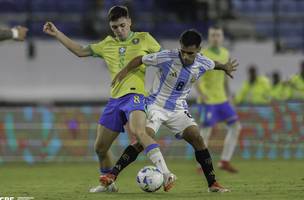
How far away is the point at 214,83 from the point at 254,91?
17.7 feet

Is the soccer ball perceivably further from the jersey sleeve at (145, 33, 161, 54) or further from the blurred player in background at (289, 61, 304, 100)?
the blurred player in background at (289, 61, 304, 100)

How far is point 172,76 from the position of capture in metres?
10.8

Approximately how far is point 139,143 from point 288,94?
11.6 meters

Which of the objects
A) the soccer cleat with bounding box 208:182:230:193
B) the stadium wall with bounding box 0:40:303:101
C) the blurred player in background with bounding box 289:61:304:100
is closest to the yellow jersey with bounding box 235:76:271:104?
the blurred player in background with bounding box 289:61:304:100

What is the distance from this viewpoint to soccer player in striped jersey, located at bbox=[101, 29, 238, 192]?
420 inches

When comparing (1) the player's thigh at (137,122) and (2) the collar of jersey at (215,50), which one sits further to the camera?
(2) the collar of jersey at (215,50)

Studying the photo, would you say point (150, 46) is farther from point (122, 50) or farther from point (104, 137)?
point (104, 137)

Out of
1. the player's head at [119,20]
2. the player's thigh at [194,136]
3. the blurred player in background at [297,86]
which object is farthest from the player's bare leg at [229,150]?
the player's head at [119,20]

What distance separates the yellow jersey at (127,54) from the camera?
10953 mm

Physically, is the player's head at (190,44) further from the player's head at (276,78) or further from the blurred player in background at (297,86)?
the player's head at (276,78)

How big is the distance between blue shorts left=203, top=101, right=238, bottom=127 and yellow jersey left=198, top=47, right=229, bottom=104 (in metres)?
0.09

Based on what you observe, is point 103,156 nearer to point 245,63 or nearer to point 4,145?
point 4,145

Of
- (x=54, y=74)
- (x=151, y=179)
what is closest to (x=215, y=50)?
(x=151, y=179)

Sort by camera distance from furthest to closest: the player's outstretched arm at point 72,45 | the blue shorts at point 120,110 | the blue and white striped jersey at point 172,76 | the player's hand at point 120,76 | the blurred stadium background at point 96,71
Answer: the blurred stadium background at point 96,71
the player's outstretched arm at point 72,45
the blue shorts at point 120,110
the blue and white striped jersey at point 172,76
the player's hand at point 120,76
